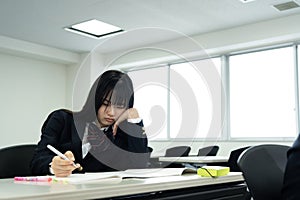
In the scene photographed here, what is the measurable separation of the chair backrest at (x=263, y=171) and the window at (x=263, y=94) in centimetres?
399

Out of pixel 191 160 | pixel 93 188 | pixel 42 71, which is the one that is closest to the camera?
pixel 93 188

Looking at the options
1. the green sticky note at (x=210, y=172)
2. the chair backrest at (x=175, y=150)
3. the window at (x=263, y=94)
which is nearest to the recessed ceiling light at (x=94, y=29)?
the window at (x=263, y=94)

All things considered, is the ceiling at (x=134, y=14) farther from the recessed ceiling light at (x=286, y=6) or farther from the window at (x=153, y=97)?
the window at (x=153, y=97)

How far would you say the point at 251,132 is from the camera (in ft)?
17.3

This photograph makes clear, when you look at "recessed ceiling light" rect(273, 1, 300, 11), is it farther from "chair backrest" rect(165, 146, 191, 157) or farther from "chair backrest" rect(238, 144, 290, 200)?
"chair backrest" rect(238, 144, 290, 200)

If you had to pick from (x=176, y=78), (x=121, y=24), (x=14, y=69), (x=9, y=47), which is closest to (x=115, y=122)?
(x=176, y=78)

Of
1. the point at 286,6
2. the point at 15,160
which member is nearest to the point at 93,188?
the point at 15,160

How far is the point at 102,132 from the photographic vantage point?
5.20 ft

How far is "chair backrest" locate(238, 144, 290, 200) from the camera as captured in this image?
107 centimetres

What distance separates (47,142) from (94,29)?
394cm

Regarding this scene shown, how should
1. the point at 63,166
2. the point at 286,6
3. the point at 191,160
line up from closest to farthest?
the point at 63,166, the point at 191,160, the point at 286,6

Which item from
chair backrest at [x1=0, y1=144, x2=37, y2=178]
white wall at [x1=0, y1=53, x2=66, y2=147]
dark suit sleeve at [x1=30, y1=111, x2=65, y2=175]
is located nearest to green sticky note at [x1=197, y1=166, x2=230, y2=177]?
dark suit sleeve at [x1=30, y1=111, x2=65, y2=175]

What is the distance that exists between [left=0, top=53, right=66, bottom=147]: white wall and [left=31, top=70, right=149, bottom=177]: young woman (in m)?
4.73

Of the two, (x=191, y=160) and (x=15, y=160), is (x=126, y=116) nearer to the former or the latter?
(x=15, y=160)
